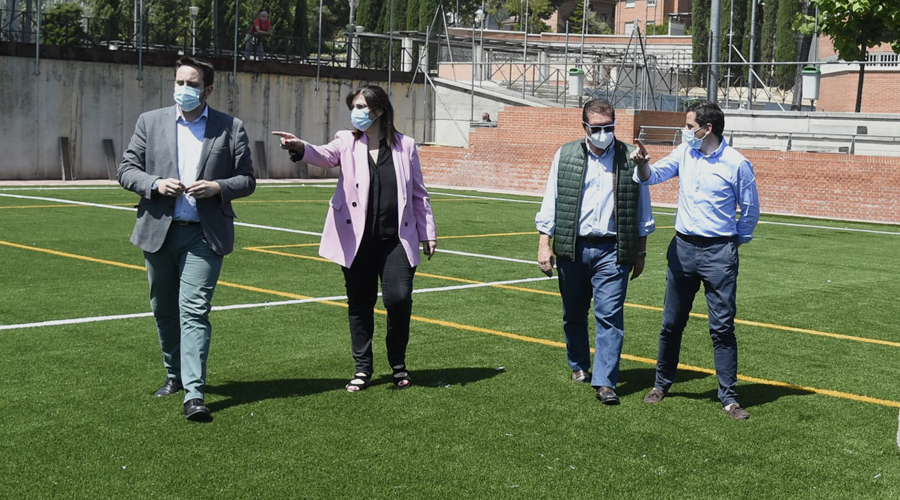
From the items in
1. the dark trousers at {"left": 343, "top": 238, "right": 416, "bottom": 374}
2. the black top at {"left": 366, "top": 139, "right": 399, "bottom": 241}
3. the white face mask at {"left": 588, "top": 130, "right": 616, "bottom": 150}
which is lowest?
the dark trousers at {"left": 343, "top": 238, "right": 416, "bottom": 374}

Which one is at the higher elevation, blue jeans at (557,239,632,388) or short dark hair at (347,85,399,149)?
short dark hair at (347,85,399,149)

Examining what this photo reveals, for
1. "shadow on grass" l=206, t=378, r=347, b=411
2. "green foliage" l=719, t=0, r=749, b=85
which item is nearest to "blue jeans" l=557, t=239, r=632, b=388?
"shadow on grass" l=206, t=378, r=347, b=411

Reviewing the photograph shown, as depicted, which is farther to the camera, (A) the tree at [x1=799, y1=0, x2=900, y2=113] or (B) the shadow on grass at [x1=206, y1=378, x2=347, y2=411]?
(A) the tree at [x1=799, y1=0, x2=900, y2=113]

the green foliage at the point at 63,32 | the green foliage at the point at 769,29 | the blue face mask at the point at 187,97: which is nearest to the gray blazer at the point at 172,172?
the blue face mask at the point at 187,97

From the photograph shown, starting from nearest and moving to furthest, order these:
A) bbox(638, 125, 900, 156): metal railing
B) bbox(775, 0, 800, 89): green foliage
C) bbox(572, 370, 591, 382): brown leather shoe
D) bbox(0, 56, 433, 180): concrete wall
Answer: bbox(572, 370, 591, 382): brown leather shoe → bbox(638, 125, 900, 156): metal railing → bbox(0, 56, 433, 180): concrete wall → bbox(775, 0, 800, 89): green foliage

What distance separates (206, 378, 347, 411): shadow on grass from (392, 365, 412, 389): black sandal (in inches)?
14.0

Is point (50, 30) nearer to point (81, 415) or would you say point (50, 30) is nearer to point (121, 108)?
point (121, 108)

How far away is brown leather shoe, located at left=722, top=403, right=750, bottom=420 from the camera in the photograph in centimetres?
697

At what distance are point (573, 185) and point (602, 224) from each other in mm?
311

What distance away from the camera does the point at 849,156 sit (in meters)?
26.0

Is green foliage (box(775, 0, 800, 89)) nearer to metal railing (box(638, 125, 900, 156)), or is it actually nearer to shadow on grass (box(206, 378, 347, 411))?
metal railing (box(638, 125, 900, 156))

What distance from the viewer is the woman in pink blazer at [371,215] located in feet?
23.9

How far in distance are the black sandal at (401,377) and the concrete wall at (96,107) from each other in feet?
87.7

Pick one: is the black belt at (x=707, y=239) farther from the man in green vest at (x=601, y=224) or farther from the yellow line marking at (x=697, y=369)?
the yellow line marking at (x=697, y=369)
